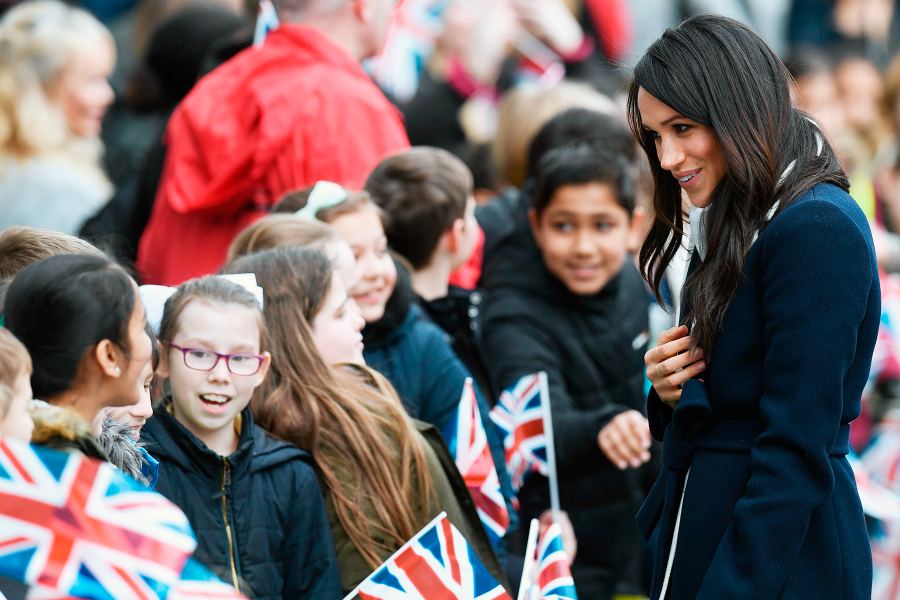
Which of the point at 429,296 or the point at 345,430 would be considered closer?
the point at 345,430

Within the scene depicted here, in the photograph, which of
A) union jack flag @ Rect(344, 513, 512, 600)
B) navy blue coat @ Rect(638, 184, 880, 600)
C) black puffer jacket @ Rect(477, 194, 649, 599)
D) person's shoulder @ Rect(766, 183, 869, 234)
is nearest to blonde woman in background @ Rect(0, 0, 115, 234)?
black puffer jacket @ Rect(477, 194, 649, 599)

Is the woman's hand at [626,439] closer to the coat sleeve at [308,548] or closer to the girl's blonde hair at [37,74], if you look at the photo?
the coat sleeve at [308,548]

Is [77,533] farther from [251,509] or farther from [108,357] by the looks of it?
[251,509]

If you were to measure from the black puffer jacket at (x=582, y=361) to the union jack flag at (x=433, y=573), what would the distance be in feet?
4.94

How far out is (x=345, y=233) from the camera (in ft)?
14.3

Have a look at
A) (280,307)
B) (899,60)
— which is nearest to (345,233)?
(280,307)

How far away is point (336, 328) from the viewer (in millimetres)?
3820

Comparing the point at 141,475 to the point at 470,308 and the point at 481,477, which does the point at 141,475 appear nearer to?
the point at 481,477

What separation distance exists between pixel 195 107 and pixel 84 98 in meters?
1.27

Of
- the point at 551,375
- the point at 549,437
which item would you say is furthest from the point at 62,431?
the point at 551,375

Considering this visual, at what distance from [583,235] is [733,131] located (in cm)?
205

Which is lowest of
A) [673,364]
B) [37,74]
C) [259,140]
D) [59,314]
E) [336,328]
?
[37,74]

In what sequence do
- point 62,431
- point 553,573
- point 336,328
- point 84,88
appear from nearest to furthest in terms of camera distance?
point 62,431 < point 553,573 < point 336,328 < point 84,88

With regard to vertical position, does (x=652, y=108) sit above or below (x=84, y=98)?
above
